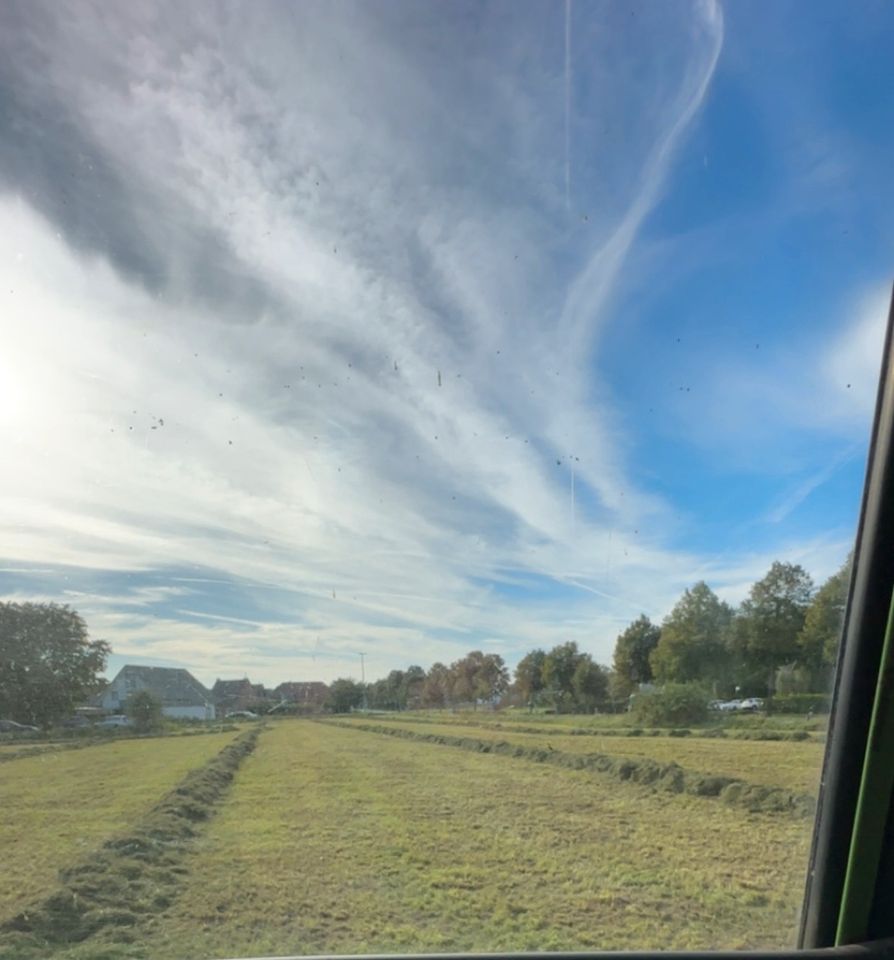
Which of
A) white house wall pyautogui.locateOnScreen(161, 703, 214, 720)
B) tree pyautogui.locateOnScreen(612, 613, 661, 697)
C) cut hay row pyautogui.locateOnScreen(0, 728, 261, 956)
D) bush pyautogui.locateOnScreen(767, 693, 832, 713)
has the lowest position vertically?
cut hay row pyautogui.locateOnScreen(0, 728, 261, 956)

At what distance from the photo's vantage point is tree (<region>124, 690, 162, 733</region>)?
2727 mm

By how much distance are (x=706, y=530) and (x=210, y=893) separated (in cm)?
194

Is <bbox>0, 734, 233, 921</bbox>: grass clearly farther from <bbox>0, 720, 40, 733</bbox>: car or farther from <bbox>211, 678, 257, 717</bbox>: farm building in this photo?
<bbox>211, 678, 257, 717</bbox>: farm building

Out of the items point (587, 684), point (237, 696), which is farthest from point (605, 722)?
point (237, 696)

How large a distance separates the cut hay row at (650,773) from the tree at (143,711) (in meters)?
0.56

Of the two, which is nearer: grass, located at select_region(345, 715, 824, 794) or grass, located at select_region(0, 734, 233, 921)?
grass, located at select_region(0, 734, 233, 921)

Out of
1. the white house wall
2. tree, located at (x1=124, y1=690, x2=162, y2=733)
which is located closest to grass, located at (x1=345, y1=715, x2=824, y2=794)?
the white house wall

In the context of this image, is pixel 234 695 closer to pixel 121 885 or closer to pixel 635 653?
pixel 121 885

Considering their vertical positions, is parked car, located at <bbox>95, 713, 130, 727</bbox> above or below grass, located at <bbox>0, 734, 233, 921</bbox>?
above

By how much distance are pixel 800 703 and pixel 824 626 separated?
0.28 m

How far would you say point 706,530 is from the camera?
294cm

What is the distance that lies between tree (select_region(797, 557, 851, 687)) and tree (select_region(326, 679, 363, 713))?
4.92 ft

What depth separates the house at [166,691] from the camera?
2684 mm

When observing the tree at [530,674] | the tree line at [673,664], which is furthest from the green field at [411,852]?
the tree at [530,674]
